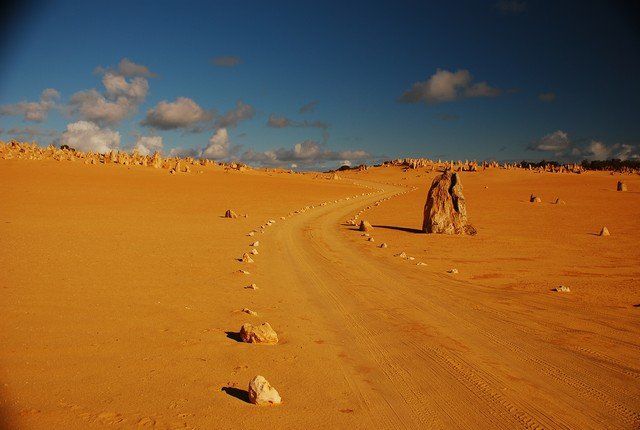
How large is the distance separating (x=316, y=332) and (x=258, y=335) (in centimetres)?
108

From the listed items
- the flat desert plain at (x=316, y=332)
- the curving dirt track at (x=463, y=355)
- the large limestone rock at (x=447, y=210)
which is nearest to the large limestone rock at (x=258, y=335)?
the flat desert plain at (x=316, y=332)

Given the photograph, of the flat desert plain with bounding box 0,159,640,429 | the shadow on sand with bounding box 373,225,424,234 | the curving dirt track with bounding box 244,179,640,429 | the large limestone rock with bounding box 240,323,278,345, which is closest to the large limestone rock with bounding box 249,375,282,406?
the flat desert plain with bounding box 0,159,640,429

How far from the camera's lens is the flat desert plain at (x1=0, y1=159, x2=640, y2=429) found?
418 centimetres

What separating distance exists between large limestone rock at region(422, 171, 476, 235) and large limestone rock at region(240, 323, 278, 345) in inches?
596

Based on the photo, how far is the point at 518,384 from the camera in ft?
16.2

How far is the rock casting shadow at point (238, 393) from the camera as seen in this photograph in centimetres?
438

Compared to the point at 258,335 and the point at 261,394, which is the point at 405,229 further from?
the point at 261,394

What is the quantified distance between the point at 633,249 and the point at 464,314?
11267mm

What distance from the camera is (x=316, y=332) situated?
6.61m

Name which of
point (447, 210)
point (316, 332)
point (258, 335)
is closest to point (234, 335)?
point (258, 335)

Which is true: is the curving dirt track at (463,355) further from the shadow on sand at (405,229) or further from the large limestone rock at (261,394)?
the shadow on sand at (405,229)

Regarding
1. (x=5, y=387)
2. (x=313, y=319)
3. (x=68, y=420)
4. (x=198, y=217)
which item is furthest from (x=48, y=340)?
(x=198, y=217)

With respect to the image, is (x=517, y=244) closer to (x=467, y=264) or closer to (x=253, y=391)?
(x=467, y=264)

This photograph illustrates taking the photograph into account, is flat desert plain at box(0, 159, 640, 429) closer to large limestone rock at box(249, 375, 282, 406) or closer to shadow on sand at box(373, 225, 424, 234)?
large limestone rock at box(249, 375, 282, 406)
